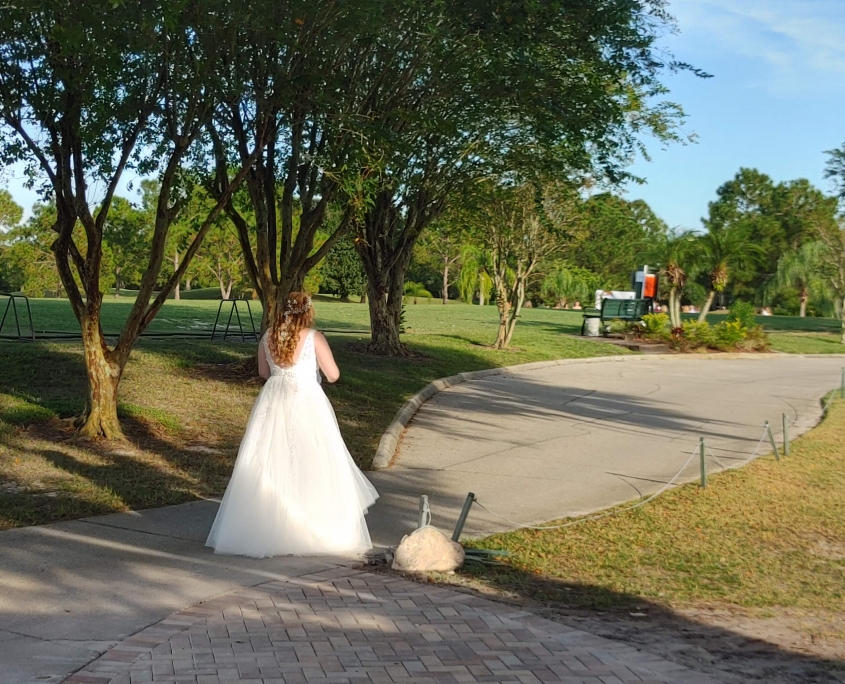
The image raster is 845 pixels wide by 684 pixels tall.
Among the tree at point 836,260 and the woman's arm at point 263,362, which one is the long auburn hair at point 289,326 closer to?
the woman's arm at point 263,362

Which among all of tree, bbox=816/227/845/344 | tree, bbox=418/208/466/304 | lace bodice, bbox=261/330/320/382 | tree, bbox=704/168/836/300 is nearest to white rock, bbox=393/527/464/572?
lace bodice, bbox=261/330/320/382

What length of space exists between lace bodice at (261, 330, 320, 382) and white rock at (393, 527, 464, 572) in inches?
57.6

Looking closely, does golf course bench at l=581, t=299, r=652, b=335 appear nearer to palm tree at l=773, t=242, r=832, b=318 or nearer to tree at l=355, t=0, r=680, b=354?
palm tree at l=773, t=242, r=832, b=318

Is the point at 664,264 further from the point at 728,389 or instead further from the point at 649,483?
the point at 649,483

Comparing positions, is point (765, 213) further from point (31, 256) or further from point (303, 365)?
point (303, 365)

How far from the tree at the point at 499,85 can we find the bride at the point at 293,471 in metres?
5.49

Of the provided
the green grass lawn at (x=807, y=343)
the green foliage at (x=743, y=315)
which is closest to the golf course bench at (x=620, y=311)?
the green foliage at (x=743, y=315)

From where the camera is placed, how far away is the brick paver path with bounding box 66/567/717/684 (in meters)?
4.82

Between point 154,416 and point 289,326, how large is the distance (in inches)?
219

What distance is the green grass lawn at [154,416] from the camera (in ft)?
28.8

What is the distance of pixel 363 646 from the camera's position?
5.21 meters

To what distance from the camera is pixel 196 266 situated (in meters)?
62.4

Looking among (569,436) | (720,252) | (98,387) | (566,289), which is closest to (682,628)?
(98,387)

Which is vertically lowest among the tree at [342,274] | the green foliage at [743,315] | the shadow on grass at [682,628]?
the shadow on grass at [682,628]
